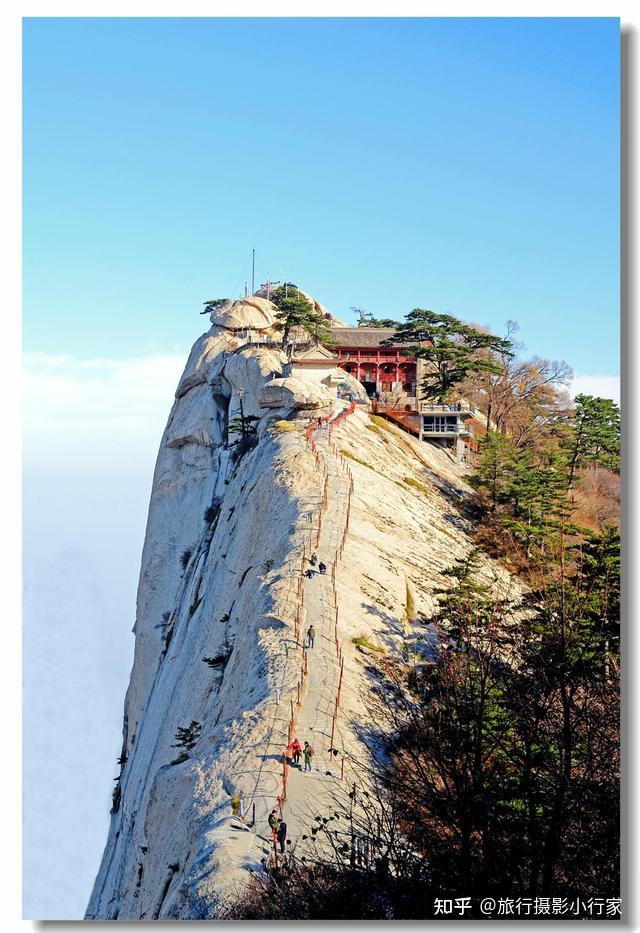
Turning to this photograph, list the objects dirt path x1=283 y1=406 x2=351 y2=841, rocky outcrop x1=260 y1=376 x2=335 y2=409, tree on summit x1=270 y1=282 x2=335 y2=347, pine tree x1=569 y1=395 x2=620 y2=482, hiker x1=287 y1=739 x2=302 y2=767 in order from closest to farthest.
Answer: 1. dirt path x1=283 y1=406 x2=351 y2=841
2. hiker x1=287 y1=739 x2=302 y2=767
3. rocky outcrop x1=260 y1=376 x2=335 y2=409
4. pine tree x1=569 y1=395 x2=620 y2=482
5. tree on summit x1=270 y1=282 x2=335 y2=347

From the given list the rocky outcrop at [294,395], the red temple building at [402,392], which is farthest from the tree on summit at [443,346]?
the rocky outcrop at [294,395]

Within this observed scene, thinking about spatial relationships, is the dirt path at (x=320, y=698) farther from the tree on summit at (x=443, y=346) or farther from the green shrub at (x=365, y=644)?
the tree on summit at (x=443, y=346)

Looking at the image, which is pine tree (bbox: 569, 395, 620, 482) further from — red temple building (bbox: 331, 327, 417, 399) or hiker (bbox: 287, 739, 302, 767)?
hiker (bbox: 287, 739, 302, 767)

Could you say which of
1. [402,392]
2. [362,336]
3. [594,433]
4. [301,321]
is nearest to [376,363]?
[362,336]

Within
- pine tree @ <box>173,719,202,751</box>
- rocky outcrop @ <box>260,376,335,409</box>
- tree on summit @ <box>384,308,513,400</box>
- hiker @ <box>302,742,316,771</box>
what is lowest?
hiker @ <box>302,742,316,771</box>

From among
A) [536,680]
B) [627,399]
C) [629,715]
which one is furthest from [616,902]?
[627,399]

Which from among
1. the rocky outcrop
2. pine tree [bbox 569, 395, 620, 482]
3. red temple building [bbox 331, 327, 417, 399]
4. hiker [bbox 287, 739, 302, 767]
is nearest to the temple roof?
red temple building [bbox 331, 327, 417, 399]
